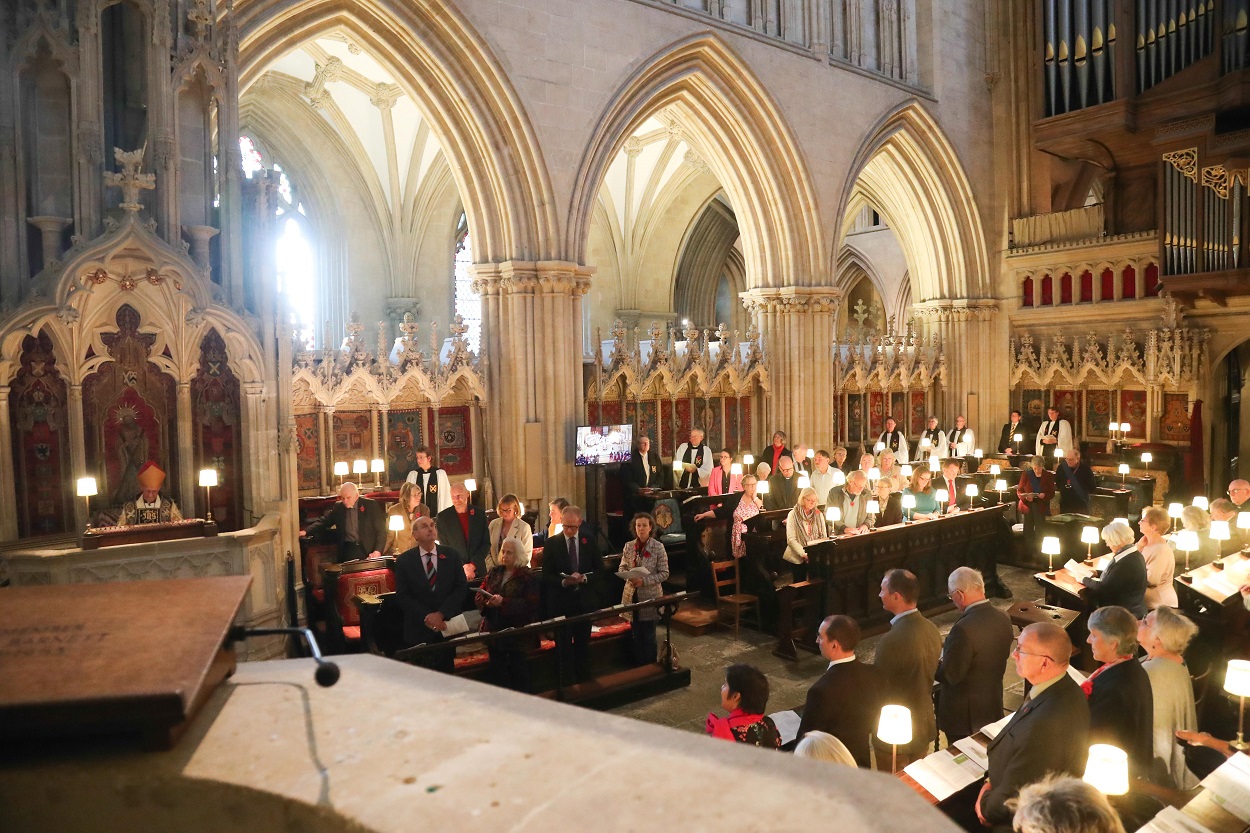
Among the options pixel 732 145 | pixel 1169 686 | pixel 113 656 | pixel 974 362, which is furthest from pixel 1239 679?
pixel 974 362

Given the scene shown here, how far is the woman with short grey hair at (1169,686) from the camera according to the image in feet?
12.7

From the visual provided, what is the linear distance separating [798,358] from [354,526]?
843 centimetres

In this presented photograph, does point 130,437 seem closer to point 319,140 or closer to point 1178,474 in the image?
point 319,140

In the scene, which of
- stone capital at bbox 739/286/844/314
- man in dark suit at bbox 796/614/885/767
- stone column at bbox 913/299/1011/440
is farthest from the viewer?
stone column at bbox 913/299/1011/440

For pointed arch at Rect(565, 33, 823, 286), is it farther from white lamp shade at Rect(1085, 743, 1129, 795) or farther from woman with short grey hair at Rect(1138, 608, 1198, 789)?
white lamp shade at Rect(1085, 743, 1129, 795)

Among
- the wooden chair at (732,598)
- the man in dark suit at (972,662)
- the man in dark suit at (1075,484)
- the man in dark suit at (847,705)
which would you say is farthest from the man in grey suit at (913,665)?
the man in dark suit at (1075,484)

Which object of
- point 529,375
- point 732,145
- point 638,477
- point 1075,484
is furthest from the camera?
point 732,145

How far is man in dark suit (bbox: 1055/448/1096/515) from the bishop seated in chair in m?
9.93

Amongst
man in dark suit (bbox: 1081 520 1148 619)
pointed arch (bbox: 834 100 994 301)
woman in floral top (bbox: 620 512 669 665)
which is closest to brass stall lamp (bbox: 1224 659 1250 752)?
man in dark suit (bbox: 1081 520 1148 619)

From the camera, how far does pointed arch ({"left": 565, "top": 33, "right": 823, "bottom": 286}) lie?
11.6 metres

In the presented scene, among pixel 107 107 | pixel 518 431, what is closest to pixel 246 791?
pixel 107 107

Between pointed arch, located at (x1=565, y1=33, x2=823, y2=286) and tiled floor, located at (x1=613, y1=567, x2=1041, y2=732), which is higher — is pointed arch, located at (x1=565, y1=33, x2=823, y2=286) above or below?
above

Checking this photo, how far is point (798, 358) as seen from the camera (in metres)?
14.2

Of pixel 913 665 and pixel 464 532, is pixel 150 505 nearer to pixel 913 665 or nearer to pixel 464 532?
pixel 464 532
